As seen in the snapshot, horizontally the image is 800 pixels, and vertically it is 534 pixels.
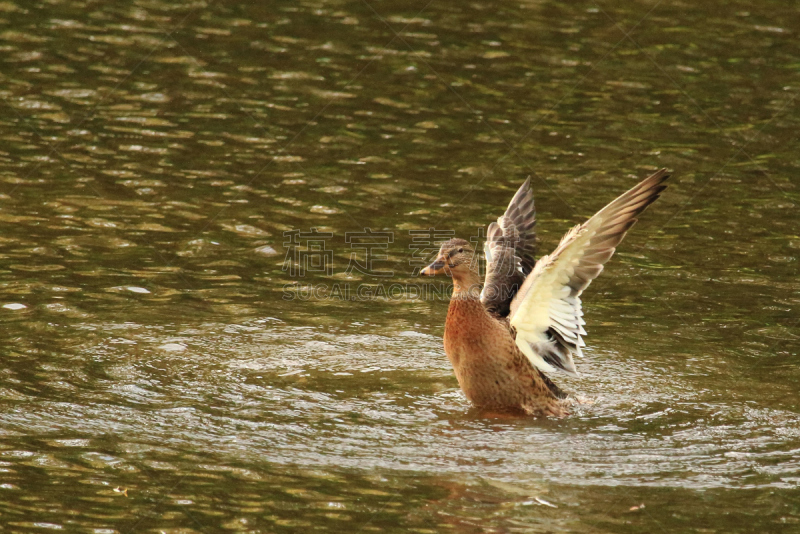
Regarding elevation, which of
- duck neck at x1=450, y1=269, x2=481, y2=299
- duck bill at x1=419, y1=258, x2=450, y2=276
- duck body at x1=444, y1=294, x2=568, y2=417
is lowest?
duck body at x1=444, y1=294, x2=568, y2=417

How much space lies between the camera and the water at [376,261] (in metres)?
6.79

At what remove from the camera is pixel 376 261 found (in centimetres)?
1091

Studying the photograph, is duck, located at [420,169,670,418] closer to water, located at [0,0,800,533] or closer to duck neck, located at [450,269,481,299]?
duck neck, located at [450,269,481,299]

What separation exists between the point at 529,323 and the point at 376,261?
2.57 m

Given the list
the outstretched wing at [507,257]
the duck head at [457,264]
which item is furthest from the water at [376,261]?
the duck head at [457,264]

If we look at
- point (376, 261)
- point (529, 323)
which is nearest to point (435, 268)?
point (529, 323)

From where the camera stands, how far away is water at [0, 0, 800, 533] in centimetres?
679

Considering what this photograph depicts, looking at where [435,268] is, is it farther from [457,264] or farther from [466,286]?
[466,286]

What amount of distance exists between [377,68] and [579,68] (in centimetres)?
285

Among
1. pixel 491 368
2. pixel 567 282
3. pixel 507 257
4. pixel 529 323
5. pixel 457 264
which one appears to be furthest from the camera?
pixel 507 257

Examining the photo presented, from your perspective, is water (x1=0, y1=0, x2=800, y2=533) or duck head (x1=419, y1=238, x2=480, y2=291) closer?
water (x1=0, y1=0, x2=800, y2=533)

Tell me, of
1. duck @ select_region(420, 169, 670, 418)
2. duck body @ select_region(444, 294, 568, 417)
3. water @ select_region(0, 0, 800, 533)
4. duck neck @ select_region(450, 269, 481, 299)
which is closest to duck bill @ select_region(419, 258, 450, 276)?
duck @ select_region(420, 169, 670, 418)

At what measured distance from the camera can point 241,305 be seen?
32.4 ft

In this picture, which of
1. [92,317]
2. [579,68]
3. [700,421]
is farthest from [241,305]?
[579,68]
